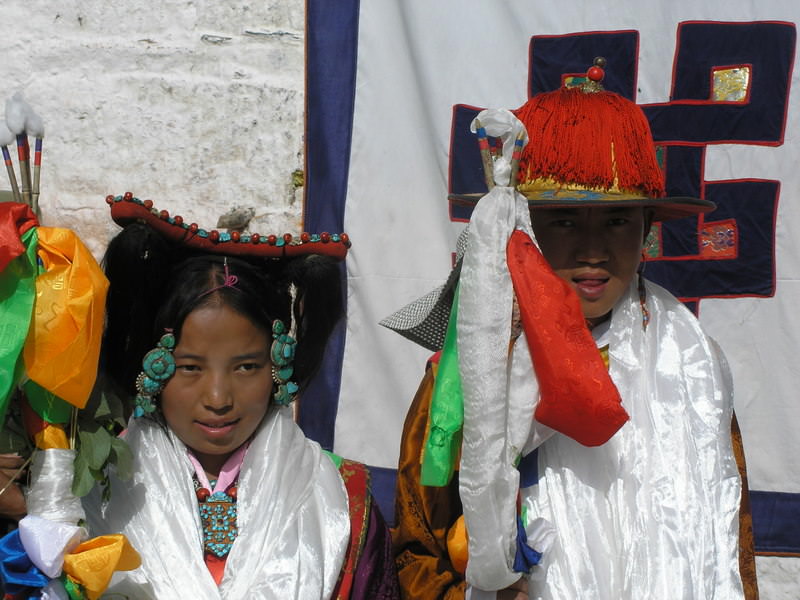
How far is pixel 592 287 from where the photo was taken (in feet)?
6.88

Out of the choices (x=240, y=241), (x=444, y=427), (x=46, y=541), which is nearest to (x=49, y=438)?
(x=46, y=541)

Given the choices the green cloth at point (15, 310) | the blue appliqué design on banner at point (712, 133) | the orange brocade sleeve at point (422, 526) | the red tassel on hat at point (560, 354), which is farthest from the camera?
the blue appliqué design on banner at point (712, 133)

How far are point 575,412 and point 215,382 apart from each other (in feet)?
2.35

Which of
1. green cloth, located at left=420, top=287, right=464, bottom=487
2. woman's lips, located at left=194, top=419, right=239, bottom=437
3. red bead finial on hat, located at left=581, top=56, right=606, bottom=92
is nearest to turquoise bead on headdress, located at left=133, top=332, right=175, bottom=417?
woman's lips, located at left=194, top=419, right=239, bottom=437

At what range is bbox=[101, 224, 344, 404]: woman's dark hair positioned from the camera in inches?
77.0

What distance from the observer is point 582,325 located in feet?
6.17

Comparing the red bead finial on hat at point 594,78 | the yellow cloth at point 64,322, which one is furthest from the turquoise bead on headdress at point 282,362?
the red bead finial on hat at point 594,78

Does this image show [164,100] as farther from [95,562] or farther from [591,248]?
[95,562]

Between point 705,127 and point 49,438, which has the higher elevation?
point 705,127

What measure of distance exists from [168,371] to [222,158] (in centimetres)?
129

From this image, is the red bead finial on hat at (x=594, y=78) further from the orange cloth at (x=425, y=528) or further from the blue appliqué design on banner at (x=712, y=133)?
the blue appliqué design on banner at (x=712, y=133)

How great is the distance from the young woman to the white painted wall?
1019 millimetres

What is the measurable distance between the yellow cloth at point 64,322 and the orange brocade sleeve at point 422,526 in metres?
0.75

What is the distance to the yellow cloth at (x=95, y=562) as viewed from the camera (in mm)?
1665
